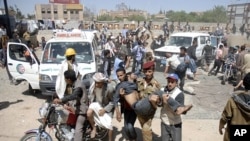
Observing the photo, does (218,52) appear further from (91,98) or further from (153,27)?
(153,27)

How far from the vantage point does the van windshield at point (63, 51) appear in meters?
7.84

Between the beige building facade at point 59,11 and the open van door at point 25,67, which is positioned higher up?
the beige building facade at point 59,11

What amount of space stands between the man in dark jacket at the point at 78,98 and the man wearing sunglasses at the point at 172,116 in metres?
1.43

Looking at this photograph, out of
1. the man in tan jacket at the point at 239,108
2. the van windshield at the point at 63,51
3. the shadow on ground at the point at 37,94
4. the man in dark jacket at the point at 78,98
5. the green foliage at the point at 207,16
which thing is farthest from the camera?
the green foliage at the point at 207,16

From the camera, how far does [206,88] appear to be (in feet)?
31.6

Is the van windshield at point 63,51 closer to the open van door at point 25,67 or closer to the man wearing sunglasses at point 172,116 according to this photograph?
the open van door at point 25,67

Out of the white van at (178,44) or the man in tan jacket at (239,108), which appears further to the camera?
the white van at (178,44)

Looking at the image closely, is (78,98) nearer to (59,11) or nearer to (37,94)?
(37,94)

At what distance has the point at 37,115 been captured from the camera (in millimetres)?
6688

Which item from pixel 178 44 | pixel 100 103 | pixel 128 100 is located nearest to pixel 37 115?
pixel 100 103

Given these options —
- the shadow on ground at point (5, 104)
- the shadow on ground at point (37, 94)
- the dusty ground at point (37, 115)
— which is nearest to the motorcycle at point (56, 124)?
the dusty ground at point (37, 115)

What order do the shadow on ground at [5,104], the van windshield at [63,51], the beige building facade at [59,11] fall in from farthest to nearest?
the beige building facade at [59,11] → the van windshield at [63,51] → the shadow on ground at [5,104]

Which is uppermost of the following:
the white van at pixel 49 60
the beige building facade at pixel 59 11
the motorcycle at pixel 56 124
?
the beige building facade at pixel 59 11

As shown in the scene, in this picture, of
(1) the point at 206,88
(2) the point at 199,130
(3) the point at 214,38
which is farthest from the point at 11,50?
(3) the point at 214,38
